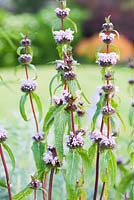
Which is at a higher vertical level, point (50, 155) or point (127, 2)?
point (127, 2)

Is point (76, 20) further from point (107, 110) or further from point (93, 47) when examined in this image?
point (107, 110)

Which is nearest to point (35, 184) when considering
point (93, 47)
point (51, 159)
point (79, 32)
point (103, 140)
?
point (51, 159)

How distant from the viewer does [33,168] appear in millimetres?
1914

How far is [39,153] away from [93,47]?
7.87 m

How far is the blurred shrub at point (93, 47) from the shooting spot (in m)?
9.11

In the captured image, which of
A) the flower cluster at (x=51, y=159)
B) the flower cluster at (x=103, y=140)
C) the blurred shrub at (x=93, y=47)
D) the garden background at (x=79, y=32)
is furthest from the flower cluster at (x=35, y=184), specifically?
the blurred shrub at (x=93, y=47)

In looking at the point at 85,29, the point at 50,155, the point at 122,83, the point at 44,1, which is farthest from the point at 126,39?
the point at 50,155

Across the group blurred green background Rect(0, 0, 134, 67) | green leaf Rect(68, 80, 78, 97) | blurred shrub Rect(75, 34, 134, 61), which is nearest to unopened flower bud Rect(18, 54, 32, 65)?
green leaf Rect(68, 80, 78, 97)

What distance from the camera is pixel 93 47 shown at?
9133 mm

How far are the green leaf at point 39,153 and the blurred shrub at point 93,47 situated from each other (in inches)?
304

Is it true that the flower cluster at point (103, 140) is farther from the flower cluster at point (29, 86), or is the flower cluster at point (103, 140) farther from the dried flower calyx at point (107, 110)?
the flower cluster at point (29, 86)

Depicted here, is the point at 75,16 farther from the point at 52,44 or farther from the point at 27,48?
the point at 27,48

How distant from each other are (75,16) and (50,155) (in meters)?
8.54

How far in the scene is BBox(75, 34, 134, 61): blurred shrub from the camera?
29.9 ft
